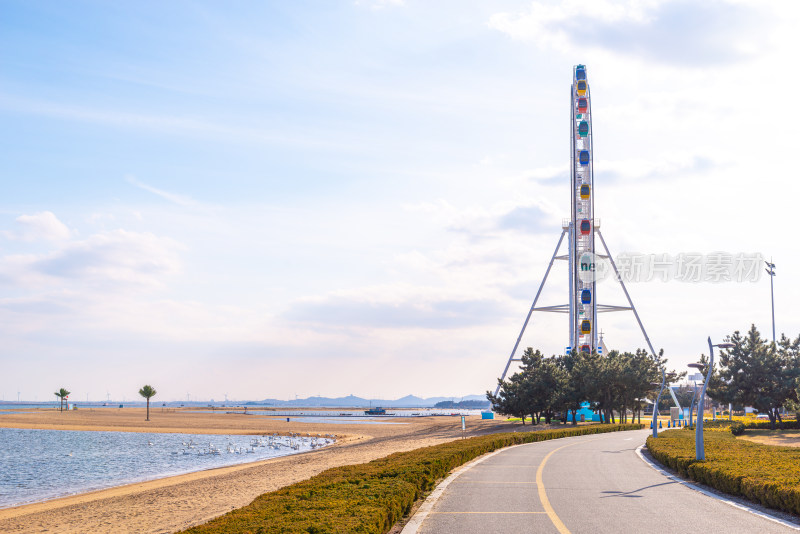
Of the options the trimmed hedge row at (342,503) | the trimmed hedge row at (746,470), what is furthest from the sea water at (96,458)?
the trimmed hedge row at (746,470)

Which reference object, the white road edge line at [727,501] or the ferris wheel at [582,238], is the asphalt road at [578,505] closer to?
the white road edge line at [727,501]

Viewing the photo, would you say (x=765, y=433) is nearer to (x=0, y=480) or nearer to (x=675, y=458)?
(x=675, y=458)

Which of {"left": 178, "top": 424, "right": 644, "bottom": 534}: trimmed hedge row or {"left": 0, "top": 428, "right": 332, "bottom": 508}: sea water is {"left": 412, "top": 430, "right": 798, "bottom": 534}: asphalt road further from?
{"left": 0, "top": 428, "right": 332, "bottom": 508}: sea water

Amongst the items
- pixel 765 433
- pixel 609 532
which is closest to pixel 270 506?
pixel 609 532

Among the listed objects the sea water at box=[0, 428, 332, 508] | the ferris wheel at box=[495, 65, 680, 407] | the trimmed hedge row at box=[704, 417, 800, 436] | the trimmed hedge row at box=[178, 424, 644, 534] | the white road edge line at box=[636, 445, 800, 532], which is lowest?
the sea water at box=[0, 428, 332, 508]

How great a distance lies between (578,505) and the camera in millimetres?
13320

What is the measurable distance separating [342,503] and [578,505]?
17.4 feet

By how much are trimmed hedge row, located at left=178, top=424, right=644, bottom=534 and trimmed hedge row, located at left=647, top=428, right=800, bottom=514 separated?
22.8ft

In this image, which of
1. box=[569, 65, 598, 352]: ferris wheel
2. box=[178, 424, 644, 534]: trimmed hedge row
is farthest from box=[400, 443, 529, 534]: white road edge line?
box=[569, 65, 598, 352]: ferris wheel

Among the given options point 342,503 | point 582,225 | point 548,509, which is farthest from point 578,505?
point 582,225

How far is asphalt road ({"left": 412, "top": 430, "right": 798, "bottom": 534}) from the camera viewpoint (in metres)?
11.0

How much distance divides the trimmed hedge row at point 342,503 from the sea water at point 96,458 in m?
20.4

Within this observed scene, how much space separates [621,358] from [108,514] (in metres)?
57.0

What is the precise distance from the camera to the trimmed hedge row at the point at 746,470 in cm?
1275
